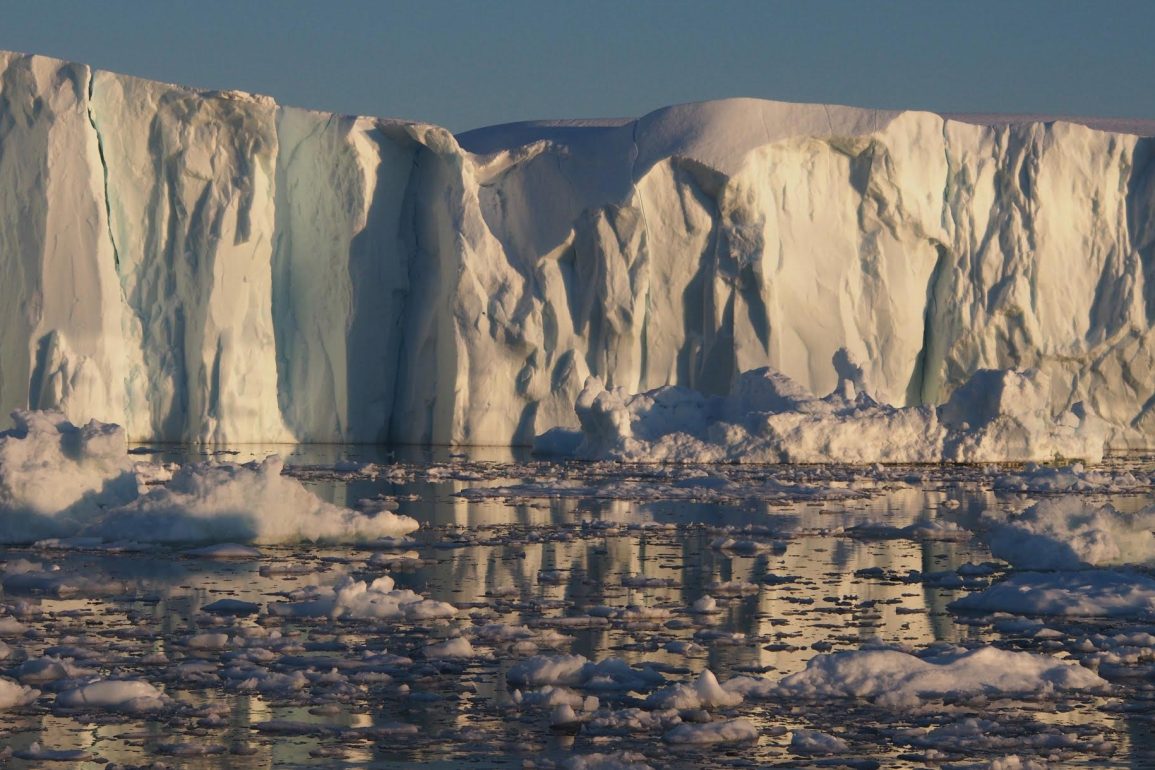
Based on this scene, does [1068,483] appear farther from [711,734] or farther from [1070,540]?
[711,734]

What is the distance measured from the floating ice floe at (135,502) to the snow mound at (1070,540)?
145 inches

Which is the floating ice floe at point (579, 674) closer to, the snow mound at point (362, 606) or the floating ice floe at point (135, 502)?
the snow mound at point (362, 606)

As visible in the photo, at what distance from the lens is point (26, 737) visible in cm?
510

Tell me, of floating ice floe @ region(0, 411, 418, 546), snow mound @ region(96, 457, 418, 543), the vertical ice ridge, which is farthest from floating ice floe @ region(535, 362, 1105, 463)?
snow mound @ region(96, 457, 418, 543)

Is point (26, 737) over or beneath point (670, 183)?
beneath

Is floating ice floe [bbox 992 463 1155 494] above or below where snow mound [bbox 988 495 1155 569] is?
above

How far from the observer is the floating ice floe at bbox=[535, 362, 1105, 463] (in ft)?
Answer: 65.0

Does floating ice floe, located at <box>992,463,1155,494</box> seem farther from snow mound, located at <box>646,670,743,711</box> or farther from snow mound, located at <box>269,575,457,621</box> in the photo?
snow mound, located at <box>646,670,743,711</box>

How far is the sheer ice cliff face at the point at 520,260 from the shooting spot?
21391 mm

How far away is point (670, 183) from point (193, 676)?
1826 centimetres

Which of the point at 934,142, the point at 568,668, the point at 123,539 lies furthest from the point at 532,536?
the point at 934,142

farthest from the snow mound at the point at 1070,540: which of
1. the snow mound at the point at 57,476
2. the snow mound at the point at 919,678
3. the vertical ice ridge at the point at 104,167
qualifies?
the vertical ice ridge at the point at 104,167

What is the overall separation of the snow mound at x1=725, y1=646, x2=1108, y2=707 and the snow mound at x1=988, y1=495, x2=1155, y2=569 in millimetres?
3517

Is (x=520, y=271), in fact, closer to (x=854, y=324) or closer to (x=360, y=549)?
(x=854, y=324)
